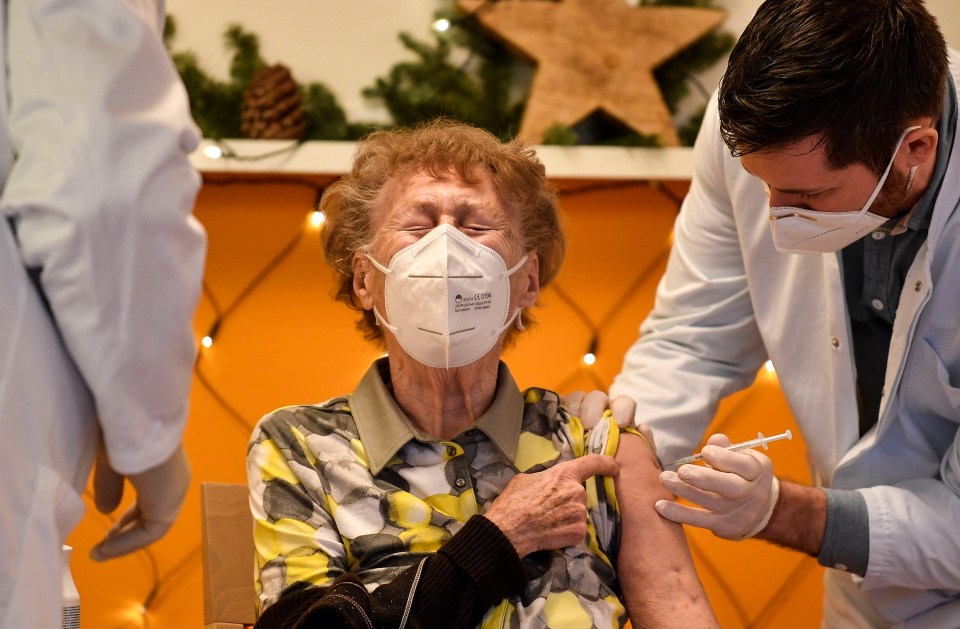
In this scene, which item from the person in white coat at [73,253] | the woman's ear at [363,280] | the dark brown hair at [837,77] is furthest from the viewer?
the woman's ear at [363,280]

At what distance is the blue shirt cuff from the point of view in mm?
1751

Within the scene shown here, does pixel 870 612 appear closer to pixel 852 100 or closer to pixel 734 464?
pixel 734 464

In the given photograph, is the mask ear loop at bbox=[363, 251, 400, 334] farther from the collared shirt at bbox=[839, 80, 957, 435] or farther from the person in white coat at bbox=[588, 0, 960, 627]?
the collared shirt at bbox=[839, 80, 957, 435]

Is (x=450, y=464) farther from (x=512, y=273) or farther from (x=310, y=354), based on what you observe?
(x=310, y=354)

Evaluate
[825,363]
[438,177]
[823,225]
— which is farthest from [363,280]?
[825,363]

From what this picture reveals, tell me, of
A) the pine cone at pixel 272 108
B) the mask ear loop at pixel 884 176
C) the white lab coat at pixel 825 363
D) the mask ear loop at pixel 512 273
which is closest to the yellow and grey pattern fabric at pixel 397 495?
the mask ear loop at pixel 512 273

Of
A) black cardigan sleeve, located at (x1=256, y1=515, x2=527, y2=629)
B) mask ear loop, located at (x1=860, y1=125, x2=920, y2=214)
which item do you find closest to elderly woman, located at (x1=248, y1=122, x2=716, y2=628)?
black cardigan sleeve, located at (x1=256, y1=515, x2=527, y2=629)

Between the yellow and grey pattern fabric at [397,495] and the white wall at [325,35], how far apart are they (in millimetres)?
1247

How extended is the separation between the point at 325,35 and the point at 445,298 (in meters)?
1.39

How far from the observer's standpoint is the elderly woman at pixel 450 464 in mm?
1395

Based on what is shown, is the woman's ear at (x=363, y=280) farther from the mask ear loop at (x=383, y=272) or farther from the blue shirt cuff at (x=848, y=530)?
the blue shirt cuff at (x=848, y=530)

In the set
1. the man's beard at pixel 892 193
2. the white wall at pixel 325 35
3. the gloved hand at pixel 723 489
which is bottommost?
the gloved hand at pixel 723 489

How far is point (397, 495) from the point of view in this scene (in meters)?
1.50

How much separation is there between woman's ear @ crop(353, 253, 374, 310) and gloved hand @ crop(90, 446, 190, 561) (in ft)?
1.78
